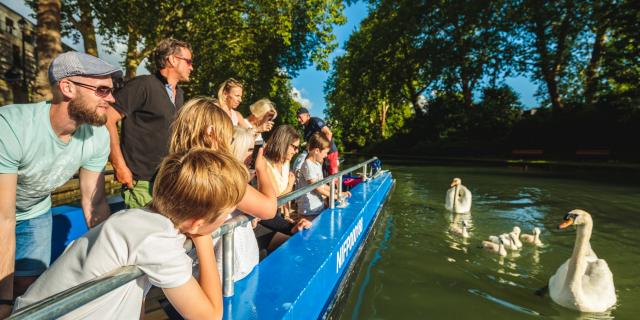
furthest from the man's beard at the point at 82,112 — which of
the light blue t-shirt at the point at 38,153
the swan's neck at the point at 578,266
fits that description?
the swan's neck at the point at 578,266

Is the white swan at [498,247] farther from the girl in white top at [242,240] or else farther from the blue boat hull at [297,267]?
the girl in white top at [242,240]

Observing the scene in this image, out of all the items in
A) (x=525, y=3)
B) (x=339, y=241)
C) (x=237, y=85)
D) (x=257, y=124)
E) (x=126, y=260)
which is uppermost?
(x=525, y=3)

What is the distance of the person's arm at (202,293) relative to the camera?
128 centimetres

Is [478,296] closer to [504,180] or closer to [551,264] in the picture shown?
[551,264]

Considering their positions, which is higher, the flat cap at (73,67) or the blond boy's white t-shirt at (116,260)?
the flat cap at (73,67)

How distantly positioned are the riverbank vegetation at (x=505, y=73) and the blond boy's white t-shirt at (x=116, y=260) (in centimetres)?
2336

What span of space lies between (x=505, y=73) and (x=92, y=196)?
3079 cm

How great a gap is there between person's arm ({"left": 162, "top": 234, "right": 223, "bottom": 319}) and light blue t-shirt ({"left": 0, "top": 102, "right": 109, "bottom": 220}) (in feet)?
A: 3.57

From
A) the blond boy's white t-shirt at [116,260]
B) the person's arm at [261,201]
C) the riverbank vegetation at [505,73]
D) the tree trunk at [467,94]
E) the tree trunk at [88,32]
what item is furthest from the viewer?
the tree trunk at [467,94]

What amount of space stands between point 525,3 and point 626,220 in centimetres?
2048

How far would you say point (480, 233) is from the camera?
6.58m

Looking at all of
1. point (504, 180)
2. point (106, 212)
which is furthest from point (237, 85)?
point (504, 180)

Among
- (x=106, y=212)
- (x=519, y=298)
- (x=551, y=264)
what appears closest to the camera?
(x=106, y=212)

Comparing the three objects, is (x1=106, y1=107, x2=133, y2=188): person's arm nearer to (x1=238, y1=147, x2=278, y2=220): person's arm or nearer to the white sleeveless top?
(x1=238, y1=147, x2=278, y2=220): person's arm
